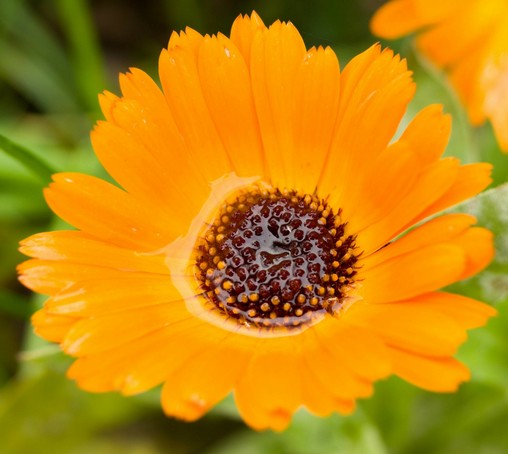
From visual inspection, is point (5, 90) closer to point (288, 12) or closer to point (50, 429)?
point (288, 12)

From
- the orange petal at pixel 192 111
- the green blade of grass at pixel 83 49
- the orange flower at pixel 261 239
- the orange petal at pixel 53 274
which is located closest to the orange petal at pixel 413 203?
the orange flower at pixel 261 239

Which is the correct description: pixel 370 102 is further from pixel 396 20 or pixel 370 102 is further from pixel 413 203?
pixel 396 20

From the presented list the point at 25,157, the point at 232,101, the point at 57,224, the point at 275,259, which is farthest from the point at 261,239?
the point at 57,224

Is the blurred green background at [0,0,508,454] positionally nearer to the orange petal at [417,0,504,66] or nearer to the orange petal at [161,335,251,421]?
the orange petal at [417,0,504,66]

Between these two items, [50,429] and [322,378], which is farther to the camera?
[50,429]

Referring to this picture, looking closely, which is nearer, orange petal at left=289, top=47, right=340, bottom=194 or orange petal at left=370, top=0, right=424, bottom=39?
orange petal at left=289, top=47, right=340, bottom=194

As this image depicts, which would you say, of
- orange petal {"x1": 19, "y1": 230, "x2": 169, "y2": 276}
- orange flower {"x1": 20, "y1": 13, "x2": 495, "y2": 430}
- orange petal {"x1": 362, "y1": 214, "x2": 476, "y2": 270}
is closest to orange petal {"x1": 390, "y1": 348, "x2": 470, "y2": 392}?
orange flower {"x1": 20, "y1": 13, "x2": 495, "y2": 430}

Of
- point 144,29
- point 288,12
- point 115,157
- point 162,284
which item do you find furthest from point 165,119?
point 144,29
